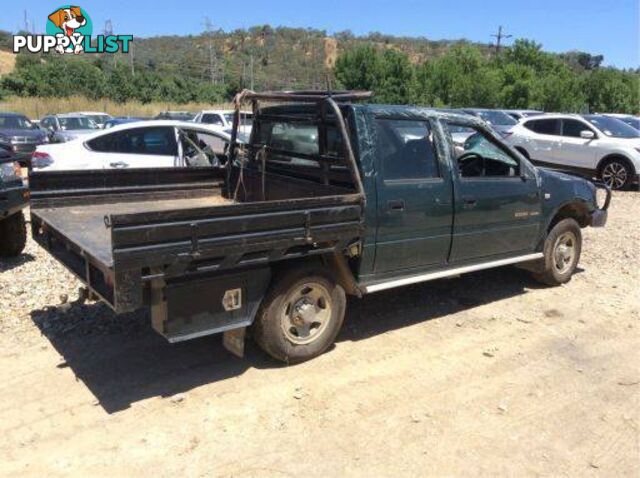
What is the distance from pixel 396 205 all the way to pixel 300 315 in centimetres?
113

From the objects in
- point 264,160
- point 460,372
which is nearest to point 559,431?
point 460,372

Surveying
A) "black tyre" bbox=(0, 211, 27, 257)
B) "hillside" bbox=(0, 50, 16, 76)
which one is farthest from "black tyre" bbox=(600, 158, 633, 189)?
"hillside" bbox=(0, 50, 16, 76)

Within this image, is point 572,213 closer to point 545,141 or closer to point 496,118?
point 545,141

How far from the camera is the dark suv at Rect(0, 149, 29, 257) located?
6.29 m

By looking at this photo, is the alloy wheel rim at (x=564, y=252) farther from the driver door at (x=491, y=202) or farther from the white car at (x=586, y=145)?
the white car at (x=586, y=145)

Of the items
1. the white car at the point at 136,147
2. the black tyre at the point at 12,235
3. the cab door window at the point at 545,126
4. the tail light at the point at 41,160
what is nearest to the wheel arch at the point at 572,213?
the white car at the point at 136,147

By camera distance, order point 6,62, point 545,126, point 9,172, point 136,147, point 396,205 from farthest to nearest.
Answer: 1. point 6,62
2. point 545,126
3. point 136,147
4. point 9,172
5. point 396,205

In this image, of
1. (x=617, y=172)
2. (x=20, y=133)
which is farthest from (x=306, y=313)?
(x=20, y=133)

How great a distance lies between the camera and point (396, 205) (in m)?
4.82

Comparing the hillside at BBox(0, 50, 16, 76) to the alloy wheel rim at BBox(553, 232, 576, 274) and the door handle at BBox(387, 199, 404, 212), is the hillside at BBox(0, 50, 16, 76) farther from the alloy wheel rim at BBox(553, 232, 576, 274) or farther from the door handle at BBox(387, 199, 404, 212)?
the door handle at BBox(387, 199, 404, 212)

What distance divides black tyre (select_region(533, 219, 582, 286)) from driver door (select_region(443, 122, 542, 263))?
1.04 ft

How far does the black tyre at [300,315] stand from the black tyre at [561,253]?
2.76 metres

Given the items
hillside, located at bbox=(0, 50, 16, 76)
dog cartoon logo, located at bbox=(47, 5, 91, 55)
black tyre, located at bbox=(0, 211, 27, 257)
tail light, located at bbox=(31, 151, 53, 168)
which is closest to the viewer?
black tyre, located at bbox=(0, 211, 27, 257)

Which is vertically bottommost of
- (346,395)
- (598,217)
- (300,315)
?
(346,395)
